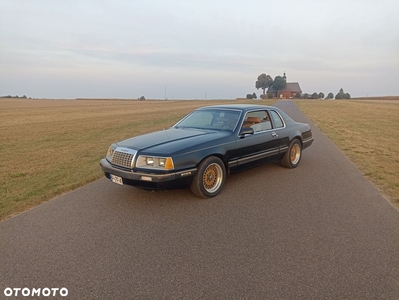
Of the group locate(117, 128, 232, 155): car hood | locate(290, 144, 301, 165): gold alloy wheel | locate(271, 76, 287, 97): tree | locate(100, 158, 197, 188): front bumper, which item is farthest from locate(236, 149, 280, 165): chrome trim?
locate(271, 76, 287, 97): tree

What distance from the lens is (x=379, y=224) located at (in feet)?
11.3

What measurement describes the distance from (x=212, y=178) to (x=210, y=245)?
5.28 ft

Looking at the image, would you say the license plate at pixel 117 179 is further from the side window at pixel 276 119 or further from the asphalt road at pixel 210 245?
the side window at pixel 276 119

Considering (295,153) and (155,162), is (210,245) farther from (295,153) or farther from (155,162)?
(295,153)

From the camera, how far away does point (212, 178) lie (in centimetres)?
449

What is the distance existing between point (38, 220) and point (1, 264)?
103 cm

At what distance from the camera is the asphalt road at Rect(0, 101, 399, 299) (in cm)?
236

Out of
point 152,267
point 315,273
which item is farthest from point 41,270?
point 315,273

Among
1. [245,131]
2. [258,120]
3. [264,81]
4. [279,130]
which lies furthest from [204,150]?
[264,81]

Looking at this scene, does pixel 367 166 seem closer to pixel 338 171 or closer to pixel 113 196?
pixel 338 171

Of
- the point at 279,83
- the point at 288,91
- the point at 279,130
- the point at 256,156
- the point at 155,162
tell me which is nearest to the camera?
the point at 155,162

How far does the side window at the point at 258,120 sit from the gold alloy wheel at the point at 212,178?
1.13 metres

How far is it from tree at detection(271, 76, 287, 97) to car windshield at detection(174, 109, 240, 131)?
4382 inches

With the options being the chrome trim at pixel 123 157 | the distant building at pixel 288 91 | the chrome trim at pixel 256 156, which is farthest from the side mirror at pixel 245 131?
the distant building at pixel 288 91
